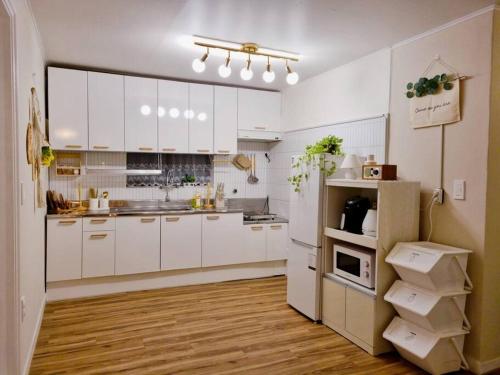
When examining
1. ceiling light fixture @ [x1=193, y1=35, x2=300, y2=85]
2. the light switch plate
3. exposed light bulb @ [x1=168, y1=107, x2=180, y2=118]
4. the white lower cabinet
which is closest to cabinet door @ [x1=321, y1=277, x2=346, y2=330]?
the light switch plate

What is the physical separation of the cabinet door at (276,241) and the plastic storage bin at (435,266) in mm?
2210

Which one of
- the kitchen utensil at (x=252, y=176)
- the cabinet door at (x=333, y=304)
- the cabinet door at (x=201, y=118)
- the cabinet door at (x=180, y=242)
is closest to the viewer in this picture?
the cabinet door at (x=333, y=304)

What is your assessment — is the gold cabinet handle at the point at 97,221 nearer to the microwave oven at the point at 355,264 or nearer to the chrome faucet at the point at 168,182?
the chrome faucet at the point at 168,182

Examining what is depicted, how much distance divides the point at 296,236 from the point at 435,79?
5.89 ft

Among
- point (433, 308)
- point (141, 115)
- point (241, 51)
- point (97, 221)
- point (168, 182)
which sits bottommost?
point (433, 308)

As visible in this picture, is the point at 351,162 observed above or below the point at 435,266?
above

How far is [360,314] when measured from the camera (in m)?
2.89

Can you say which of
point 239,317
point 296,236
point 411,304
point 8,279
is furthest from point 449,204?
point 8,279

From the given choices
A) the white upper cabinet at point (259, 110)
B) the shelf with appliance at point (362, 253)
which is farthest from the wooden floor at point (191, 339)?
the white upper cabinet at point (259, 110)

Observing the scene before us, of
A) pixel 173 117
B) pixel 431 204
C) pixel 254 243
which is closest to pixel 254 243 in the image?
pixel 254 243

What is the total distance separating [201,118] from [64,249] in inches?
84.0

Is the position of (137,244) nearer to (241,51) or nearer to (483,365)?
(241,51)

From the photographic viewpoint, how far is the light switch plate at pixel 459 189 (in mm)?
2638

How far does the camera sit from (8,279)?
2055mm
